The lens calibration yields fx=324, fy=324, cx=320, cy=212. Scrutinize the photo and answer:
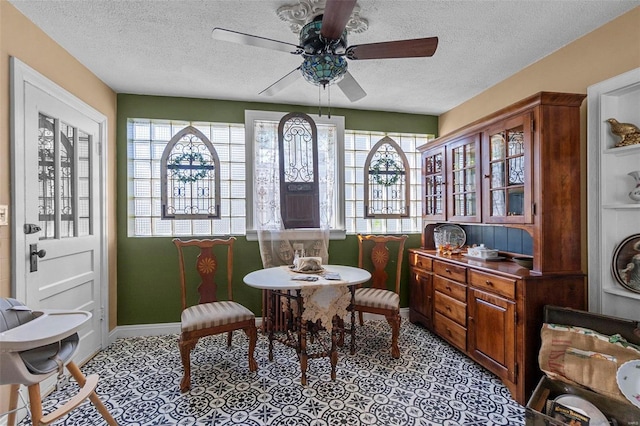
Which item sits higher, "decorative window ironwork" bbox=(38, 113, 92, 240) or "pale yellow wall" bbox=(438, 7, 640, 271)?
"pale yellow wall" bbox=(438, 7, 640, 271)

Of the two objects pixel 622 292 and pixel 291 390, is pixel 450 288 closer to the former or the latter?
pixel 622 292

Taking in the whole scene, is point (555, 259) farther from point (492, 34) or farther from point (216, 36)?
point (216, 36)

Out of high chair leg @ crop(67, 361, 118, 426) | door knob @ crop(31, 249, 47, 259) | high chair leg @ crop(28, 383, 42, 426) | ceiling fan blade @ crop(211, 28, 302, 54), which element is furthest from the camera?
door knob @ crop(31, 249, 47, 259)

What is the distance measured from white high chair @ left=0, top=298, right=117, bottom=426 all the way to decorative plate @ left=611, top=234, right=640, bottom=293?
10.6 feet

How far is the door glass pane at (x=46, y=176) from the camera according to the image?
7.59 feet

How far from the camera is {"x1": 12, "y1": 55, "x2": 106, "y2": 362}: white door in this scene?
2098mm

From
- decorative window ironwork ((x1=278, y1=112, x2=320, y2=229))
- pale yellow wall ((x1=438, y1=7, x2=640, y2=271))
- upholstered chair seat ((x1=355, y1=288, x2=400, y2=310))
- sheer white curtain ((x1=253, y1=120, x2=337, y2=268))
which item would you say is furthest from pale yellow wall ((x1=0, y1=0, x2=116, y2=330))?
pale yellow wall ((x1=438, y1=7, x2=640, y2=271))

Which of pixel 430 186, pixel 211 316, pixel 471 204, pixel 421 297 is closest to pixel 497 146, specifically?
pixel 471 204

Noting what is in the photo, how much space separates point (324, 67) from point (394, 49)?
0.42 meters

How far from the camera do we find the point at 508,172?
2.64m

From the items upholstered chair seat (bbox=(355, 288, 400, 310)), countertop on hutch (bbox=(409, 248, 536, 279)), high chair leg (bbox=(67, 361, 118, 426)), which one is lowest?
high chair leg (bbox=(67, 361, 118, 426))

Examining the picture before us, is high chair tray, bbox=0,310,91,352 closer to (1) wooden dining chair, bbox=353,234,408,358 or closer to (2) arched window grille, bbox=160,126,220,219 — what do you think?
(2) arched window grille, bbox=160,126,220,219

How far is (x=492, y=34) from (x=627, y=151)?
120 centimetres

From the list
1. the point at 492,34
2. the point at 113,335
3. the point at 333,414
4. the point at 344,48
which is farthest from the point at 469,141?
the point at 113,335
